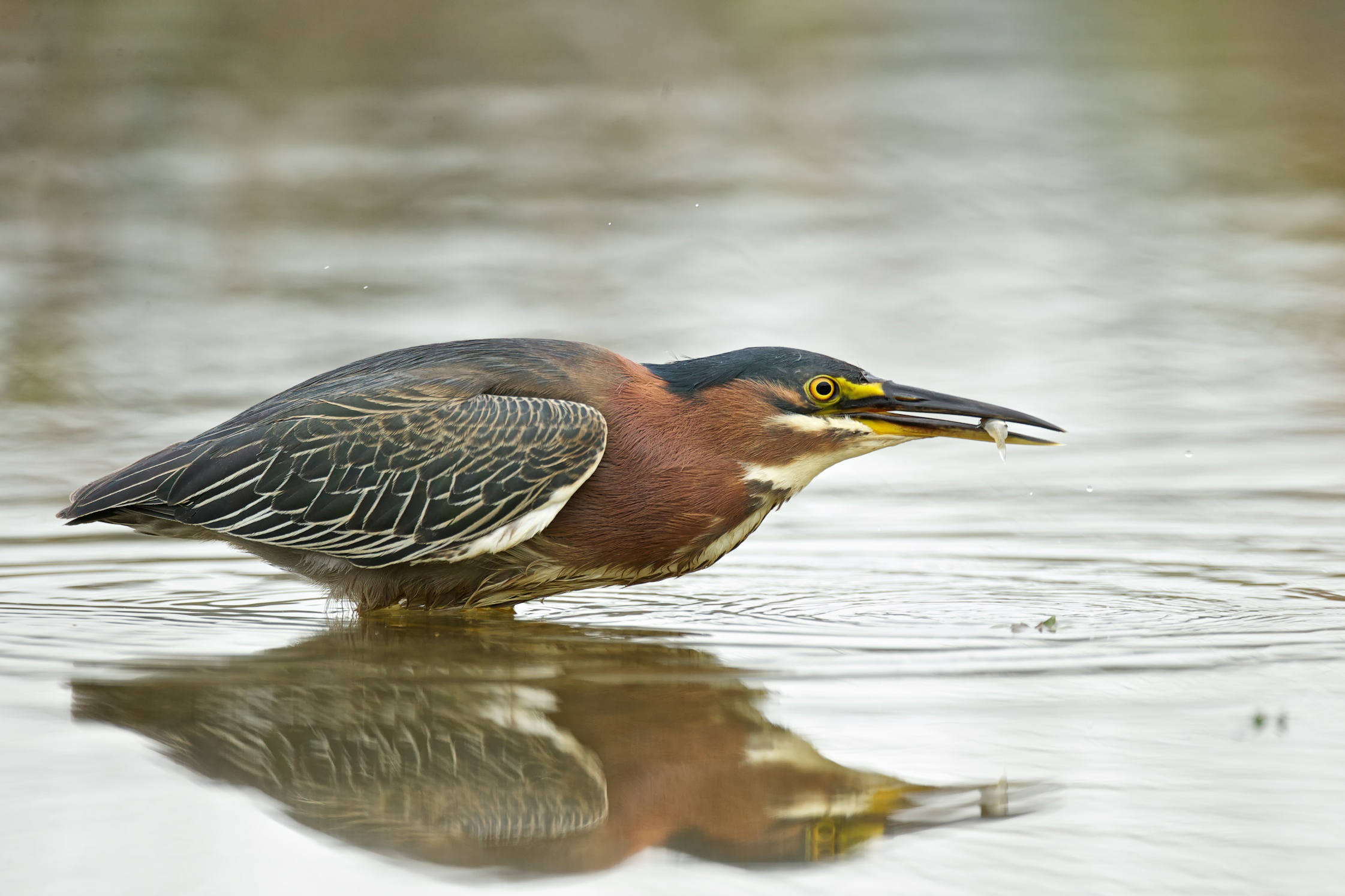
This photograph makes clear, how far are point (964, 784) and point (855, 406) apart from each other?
2.29 m

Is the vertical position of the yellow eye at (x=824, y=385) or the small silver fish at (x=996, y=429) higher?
the yellow eye at (x=824, y=385)

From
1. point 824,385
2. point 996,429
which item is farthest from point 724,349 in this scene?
point 996,429

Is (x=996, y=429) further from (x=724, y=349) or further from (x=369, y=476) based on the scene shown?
(x=724, y=349)

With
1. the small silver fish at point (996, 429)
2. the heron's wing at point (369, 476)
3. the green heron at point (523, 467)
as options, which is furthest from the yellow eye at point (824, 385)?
the heron's wing at point (369, 476)

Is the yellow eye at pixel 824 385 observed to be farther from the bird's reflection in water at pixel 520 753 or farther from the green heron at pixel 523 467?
the bird's reflection in water at pixel 520 753

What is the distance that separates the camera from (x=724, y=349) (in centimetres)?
1259

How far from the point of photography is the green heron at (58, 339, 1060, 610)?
679cm

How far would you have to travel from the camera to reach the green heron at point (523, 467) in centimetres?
679

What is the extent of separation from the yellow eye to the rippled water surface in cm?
86

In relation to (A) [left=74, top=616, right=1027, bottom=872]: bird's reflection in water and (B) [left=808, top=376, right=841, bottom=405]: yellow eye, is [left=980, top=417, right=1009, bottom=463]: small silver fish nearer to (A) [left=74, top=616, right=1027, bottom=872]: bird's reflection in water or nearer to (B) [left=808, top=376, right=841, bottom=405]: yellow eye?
(B) [left=808, top=376, right=841, bottom=405]: yellow eye

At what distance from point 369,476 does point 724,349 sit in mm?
5816

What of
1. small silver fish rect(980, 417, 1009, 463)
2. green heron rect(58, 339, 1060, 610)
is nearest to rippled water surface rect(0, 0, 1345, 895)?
green heron rect(58, 339, 1060, 610)

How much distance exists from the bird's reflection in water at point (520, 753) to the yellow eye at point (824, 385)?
44.2 inches

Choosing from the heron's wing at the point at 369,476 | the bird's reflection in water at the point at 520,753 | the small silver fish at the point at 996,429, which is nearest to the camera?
the bird's reflection in water at the point at 520,753
